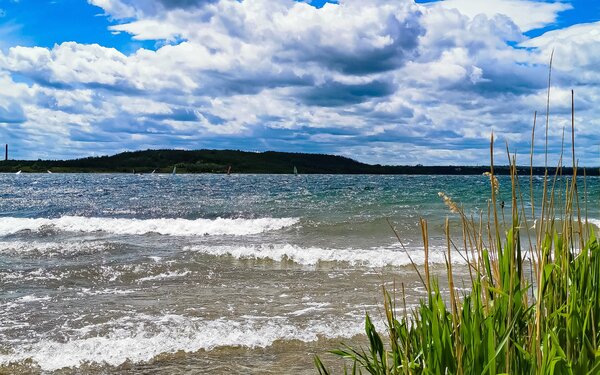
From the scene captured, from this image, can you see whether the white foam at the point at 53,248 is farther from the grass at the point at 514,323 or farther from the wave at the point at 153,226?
the grass at the point at 514,323

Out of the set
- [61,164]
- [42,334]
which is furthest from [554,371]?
[61,164]

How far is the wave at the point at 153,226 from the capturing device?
22469 mm

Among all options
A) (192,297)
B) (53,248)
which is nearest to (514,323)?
(192,297)

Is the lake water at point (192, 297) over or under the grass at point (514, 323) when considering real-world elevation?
under

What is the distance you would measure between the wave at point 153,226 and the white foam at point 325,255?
5.96 meters

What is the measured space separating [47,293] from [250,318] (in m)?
4.47

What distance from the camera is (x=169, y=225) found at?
924 inches

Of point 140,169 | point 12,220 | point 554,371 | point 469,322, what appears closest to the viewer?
→ point 554,371

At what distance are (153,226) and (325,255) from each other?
10.7 meters

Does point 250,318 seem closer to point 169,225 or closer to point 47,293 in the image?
point 47,293

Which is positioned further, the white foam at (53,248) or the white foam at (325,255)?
the white foam at (53,248)

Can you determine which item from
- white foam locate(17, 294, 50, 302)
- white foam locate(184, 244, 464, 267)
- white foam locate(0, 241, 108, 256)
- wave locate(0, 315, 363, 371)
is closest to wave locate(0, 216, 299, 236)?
white foam locate(0, 241, 108, 256)

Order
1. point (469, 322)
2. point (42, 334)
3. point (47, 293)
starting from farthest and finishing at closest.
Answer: point (47, 293), point (42, 334), point (469, 322)

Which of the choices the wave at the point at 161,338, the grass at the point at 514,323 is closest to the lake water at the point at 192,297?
the wave at the point at 161,338
